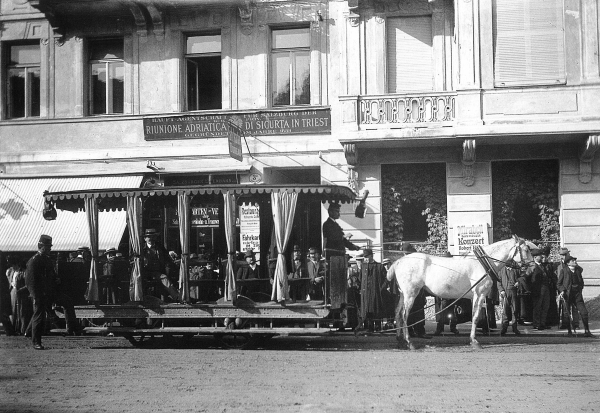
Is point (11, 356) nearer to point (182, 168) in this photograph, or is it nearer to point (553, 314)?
point (182, 168)

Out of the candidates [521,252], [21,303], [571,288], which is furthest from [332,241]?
[21,303]

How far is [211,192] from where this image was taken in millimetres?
13773

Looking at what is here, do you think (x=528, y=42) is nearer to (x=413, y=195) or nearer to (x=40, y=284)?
(x=413, y=195)

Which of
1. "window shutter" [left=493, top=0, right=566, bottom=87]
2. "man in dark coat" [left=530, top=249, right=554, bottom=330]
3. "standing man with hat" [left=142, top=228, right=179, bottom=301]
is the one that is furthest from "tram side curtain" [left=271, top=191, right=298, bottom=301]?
"window shutter" [left=493, top=0, right=566, bottom=87]

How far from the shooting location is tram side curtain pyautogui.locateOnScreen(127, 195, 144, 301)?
45.6 ft

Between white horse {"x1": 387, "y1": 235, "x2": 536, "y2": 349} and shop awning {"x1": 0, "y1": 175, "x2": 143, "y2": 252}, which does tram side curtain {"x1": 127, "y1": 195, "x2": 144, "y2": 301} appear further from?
white horse {"x1": 387, "y1": 235, "x2": 536, "y2": 349}

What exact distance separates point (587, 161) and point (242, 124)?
8.96 m

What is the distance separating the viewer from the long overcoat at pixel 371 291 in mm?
14266

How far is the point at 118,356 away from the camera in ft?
41.7

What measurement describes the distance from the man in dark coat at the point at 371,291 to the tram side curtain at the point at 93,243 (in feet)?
15.7

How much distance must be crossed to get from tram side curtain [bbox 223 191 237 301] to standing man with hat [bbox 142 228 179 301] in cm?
113

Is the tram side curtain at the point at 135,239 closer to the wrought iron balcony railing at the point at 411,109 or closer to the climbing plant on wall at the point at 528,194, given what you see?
the wrought iron balcony railing at the point at 411,109

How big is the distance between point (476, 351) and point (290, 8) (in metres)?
11.7

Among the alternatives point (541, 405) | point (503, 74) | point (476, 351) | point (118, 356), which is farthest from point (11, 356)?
point (503, 74)
